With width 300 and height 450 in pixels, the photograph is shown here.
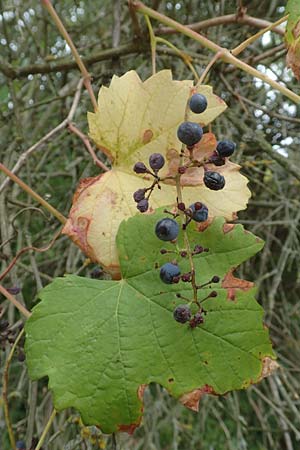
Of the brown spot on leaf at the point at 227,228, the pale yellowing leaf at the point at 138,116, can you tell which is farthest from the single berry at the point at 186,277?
the pale yellowing leaf at the point at 138,116

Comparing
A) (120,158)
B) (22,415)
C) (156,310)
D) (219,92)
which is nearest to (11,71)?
(219,92)

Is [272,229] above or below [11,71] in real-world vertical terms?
below

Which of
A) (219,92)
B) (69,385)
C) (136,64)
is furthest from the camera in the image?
(136,64)

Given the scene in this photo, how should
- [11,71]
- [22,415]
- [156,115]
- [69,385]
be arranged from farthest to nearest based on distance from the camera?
1. [22,415]
2. [11,71]
3. [156,115]
4. [69,385]

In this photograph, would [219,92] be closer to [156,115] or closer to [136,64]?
[136,64]

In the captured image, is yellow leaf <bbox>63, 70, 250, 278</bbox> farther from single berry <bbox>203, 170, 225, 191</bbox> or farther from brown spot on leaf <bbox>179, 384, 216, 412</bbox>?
brown spot on leaf <bbox>179, 384, 216, 412</bbox>

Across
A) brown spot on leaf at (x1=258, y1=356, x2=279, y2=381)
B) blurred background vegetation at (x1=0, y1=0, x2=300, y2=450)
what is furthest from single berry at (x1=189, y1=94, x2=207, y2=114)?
blurred background vegetation at (x1=0, y1=0, x2=300, y2=450)

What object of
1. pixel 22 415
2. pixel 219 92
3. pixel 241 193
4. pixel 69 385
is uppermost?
pixel 241 193
